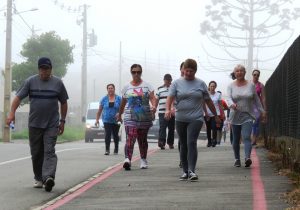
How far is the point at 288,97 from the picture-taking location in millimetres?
15461

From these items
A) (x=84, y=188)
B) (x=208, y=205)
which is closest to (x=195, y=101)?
(x=84, y=188)

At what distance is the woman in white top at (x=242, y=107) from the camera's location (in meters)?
13.1

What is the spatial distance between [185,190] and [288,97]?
229 inches

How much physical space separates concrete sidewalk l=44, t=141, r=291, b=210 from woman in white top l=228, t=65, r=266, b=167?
53 centimetres

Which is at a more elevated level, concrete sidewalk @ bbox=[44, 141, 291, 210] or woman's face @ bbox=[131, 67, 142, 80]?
woman's face @ bbox=[131, 67, 142, 80]

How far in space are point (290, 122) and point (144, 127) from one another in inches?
118

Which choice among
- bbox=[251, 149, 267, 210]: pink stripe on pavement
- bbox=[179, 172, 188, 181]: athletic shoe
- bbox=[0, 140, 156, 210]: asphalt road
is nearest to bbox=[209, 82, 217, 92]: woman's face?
bbox=[0, 140, 156, 210]: asphalt road

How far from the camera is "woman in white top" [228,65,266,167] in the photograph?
1313 cm

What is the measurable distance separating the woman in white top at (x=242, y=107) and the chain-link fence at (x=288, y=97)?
76 cm

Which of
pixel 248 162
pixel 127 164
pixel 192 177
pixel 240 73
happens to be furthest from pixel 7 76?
pixel 192 177

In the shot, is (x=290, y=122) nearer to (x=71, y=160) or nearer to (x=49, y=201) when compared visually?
(x=71, y=160)

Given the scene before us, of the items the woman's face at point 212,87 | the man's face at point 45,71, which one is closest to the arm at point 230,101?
the man's face at point 45,71

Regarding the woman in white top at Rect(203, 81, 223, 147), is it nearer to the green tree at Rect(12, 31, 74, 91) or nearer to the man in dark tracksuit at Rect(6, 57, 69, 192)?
the man in dark tracksuit at Rect(6, 57, 69, 192)

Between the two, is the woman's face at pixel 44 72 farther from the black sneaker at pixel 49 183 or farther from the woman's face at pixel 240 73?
Result: the woman's face at pixel 240 73
